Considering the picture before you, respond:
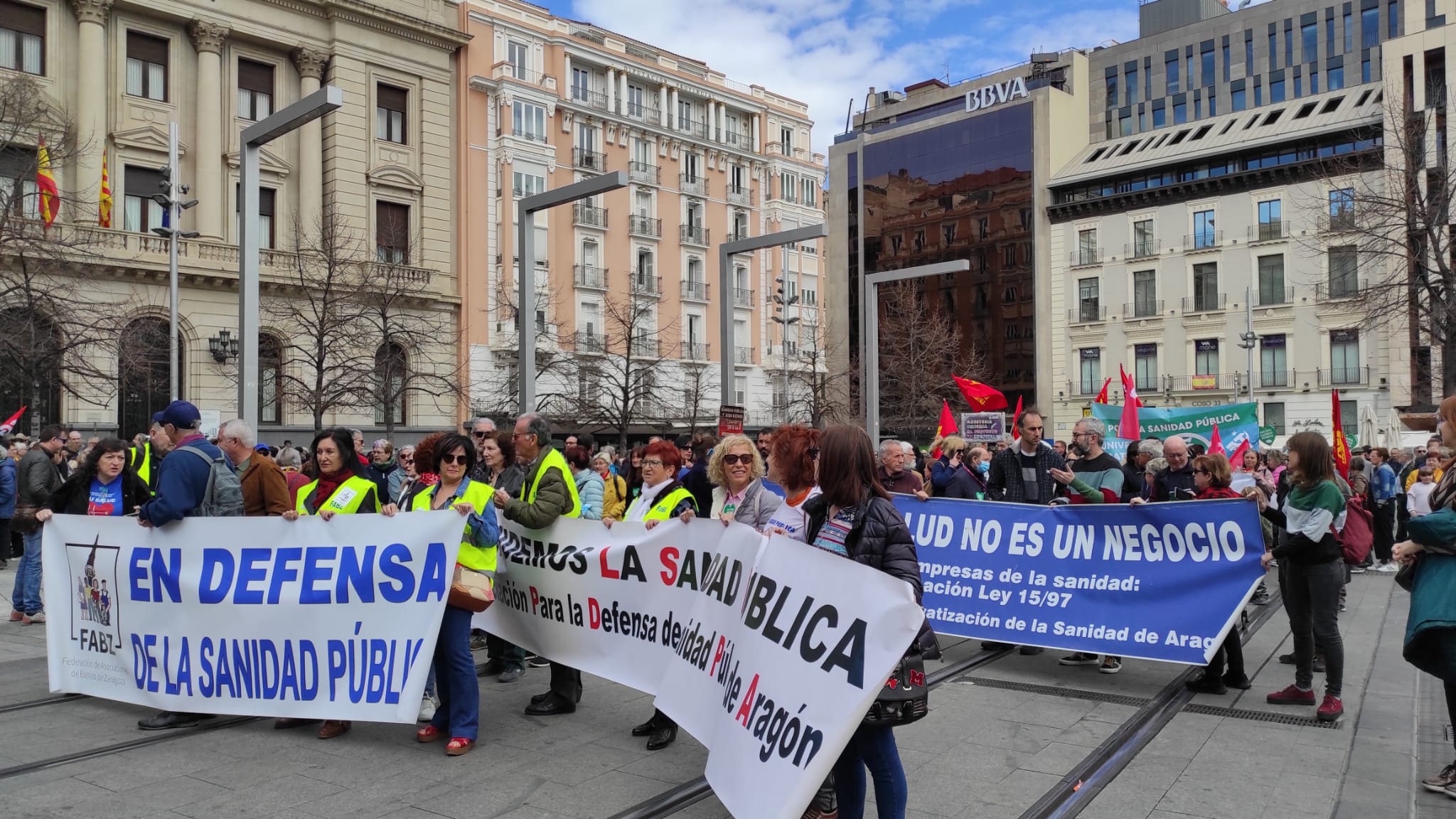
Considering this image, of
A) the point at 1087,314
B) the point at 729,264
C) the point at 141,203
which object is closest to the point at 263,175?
the point at 141,203

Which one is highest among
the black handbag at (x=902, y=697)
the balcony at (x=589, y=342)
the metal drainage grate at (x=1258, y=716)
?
the balcony at (x=589, y=342)

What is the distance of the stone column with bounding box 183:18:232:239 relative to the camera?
34.6 metres

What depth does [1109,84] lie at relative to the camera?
6756cm

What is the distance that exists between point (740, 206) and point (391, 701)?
55.3 meters

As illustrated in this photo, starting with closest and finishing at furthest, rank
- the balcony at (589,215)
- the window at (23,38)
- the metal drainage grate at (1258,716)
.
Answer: the metal drainage grate at (1258,716) → the window at (23,38) → the balcony at (589,215)

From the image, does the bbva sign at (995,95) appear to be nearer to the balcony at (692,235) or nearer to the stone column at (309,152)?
the balcony at (692,235)

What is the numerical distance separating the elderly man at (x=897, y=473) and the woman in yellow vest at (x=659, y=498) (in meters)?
2.28

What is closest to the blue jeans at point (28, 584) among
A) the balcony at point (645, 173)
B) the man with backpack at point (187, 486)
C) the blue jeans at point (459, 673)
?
the man with backpack at point (187, 486)

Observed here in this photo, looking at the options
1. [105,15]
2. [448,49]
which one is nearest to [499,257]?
[448,49]

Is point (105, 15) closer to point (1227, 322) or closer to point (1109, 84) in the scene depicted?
point (1227, 322)

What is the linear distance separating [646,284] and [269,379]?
2359 centimetres

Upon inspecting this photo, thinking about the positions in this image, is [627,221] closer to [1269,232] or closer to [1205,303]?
[1205,303]

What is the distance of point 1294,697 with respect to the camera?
24.1 feet

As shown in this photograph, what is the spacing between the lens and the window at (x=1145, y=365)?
190ft
